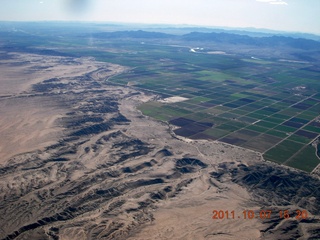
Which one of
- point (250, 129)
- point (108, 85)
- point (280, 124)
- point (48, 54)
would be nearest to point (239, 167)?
point (250, 129)

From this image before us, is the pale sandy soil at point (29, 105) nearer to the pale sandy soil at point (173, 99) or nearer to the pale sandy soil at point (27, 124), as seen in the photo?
the pale sandy soil at point (27, 124)

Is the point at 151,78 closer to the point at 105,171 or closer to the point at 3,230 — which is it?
the point at 105,171

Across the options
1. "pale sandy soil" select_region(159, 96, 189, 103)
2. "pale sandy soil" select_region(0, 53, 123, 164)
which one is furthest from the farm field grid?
"pale sandy soil" select_region(0, 53, 123, 164)

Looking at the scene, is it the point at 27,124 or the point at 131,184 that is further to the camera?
the point at 27,124

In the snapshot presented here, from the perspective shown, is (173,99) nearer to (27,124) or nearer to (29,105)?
(29,105)
